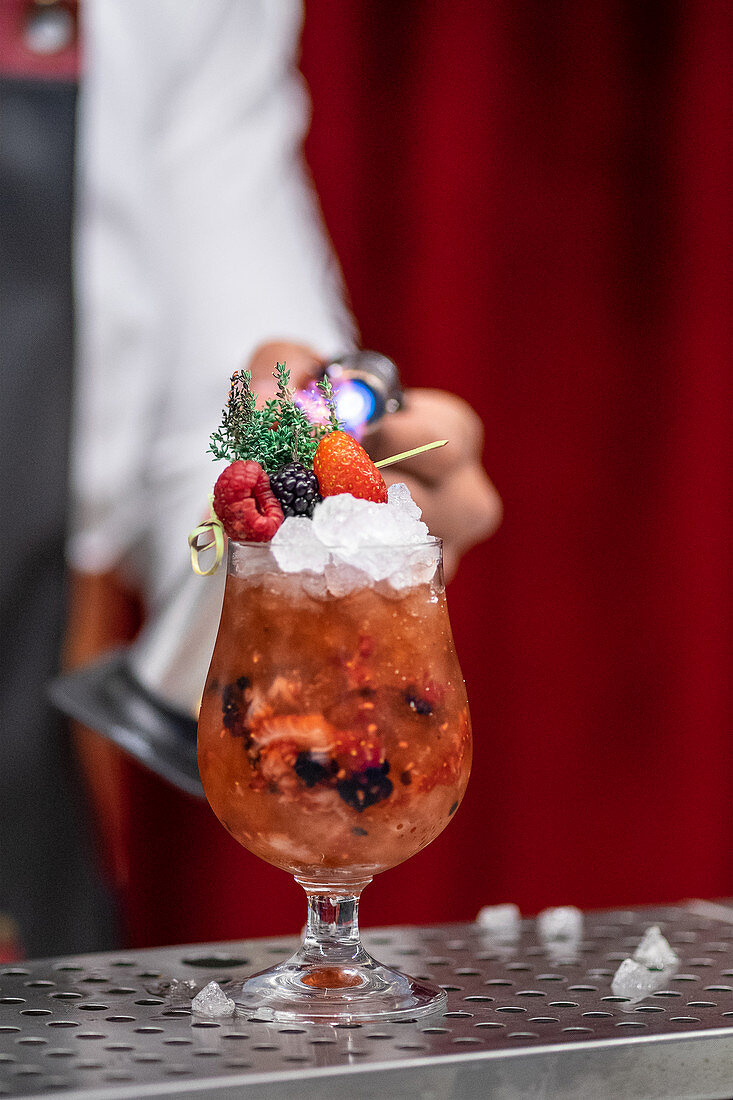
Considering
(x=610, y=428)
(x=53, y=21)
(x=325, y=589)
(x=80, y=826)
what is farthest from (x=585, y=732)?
(x=325, y=589)

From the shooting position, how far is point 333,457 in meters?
0.87

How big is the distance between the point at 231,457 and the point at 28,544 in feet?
2.79

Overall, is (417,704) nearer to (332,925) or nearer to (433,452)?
(332,925)

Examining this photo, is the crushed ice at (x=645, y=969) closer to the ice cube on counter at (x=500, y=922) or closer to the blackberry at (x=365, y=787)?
the ice cube on counter at (x=500, y=922)

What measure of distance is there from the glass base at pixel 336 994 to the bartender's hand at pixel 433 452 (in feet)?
1.66

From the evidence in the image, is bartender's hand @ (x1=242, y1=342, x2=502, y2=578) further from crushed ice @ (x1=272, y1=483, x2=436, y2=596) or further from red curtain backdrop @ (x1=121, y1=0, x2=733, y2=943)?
red curtain backdrop @ (x1=121, y1=0, x2=733, y2=943)

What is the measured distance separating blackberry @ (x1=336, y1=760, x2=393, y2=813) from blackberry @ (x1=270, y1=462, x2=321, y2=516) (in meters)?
0.18

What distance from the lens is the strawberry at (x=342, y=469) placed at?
2.86ft

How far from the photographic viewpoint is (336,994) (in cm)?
89

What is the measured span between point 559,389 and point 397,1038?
1853mm

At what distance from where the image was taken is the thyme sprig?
35.4 inches

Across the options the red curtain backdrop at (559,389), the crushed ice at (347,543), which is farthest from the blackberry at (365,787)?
the red curtain backdrop at (559,389)

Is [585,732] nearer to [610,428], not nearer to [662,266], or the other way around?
[610,428]

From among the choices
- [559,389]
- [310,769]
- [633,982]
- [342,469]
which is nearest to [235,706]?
[310,769]
